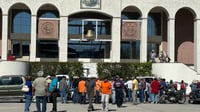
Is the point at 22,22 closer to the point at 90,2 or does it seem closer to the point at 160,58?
the point at 90,2

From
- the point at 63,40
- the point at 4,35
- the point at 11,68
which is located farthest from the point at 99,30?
the point at 11,68

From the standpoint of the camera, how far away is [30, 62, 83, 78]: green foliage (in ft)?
147

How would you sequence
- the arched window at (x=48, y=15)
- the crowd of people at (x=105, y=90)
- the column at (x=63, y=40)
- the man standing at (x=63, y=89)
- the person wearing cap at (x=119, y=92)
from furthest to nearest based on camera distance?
1. the arched window at (x=48, y=15)
2. the column at (x=63, y=40)
3. the man standing at (x=63, y=89)
4. the person wearing cap at (x=119, y=92)
5. the crowd of people at (x=105, y=90)

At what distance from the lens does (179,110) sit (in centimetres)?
2608

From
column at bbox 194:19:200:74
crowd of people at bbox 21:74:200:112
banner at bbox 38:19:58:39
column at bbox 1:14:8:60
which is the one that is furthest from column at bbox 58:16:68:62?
column at bbox 194:19:200:74

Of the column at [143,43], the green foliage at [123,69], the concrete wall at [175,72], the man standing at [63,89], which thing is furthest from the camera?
the column at [143,43]

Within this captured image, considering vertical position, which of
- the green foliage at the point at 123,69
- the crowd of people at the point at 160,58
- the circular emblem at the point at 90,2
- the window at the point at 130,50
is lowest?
the green foliage at the point at 123,69

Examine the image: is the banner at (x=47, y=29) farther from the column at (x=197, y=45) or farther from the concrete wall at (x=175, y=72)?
the column at (x=197, y=45)

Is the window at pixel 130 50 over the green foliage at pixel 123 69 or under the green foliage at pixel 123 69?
over

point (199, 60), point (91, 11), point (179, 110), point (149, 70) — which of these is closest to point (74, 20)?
point (91, 11)

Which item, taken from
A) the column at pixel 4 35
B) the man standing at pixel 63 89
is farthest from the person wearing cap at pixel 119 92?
Result: the column at pixel 4 35

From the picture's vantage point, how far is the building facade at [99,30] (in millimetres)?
46469

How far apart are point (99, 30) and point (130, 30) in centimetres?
309

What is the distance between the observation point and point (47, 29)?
4666 cm
